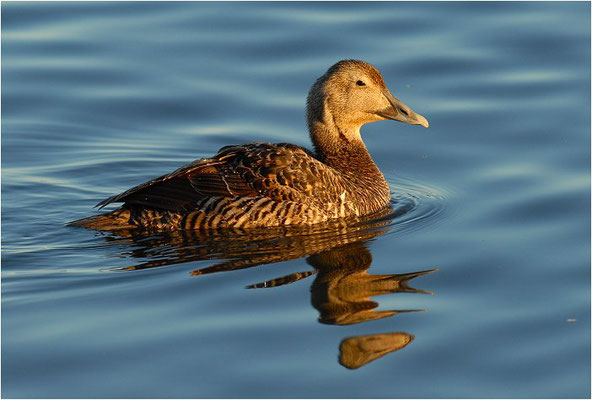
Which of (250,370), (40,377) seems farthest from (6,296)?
(250,370)

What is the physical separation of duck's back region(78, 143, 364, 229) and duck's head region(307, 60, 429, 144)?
912 millimetres

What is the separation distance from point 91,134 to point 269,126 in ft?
6.19

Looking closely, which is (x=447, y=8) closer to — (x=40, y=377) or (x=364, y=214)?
(x=364, y=214)

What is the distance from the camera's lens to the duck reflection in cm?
782

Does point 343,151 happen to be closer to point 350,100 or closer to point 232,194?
point 350,100

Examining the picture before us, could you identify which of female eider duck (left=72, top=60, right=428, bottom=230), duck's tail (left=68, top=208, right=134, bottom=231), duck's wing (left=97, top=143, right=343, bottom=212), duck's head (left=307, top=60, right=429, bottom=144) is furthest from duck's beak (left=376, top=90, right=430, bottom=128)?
duck's tail (left=68, top=208, right=134, bottom=231)

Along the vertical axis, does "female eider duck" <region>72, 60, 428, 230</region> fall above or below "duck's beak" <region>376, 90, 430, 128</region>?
below

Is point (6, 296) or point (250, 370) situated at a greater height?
point (6, 296)

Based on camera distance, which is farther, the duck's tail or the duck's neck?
the duck's neck

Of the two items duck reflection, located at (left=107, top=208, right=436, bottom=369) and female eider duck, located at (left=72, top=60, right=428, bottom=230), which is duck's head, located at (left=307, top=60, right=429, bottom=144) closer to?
female eider duck, located at (left=72, top=60, right=428, bottom=230)

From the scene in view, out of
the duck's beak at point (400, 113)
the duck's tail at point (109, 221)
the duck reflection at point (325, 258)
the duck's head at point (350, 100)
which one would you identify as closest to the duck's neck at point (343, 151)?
the duck's head at point (350, 100)

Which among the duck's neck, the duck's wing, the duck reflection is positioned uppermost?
the duck's neck

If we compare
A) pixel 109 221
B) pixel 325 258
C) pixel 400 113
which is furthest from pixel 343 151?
pixel 109 221

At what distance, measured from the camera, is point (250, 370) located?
23.7 ft
